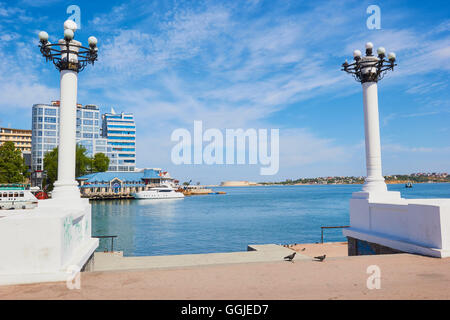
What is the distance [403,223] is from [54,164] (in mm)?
86534

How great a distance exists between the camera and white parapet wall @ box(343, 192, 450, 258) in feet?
25.3

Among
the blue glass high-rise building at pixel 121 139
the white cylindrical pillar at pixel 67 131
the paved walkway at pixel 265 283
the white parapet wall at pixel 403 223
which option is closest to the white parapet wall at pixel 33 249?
the paved walkway at pixel 265 283

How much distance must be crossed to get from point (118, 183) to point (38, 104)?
118 ft

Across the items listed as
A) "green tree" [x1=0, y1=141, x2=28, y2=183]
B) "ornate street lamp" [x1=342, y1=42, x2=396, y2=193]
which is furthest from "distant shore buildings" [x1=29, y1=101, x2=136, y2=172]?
"ornate street lamp" [x1=342, y1=42, x2=396, y2=193]

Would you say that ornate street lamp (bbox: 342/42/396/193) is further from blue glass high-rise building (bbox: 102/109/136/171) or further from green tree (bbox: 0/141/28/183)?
blue glass high-rise building (bbox: 102/109/136/171)

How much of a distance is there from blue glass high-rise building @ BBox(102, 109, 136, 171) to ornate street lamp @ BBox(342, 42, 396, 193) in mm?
125144

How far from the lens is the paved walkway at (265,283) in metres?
5.32

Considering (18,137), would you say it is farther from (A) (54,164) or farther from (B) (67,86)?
(B) (67,86)

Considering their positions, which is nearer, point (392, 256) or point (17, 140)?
point (392, 256)

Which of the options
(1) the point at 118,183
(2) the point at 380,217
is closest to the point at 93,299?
(2) the point at 380,217

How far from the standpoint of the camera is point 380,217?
394 inches

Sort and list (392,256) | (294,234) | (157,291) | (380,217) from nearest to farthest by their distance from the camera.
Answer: (157,291)
(392,256)
(380,217)
(294,234)

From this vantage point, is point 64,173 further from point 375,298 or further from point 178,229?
point 178,229
